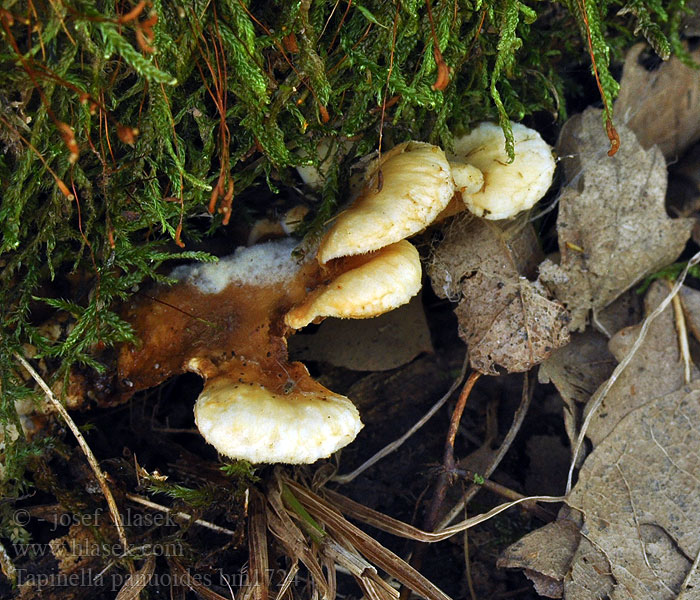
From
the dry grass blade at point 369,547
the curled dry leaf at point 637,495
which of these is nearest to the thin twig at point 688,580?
the curled dry leaf at point 637,495

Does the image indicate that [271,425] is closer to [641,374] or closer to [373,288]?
[373,288]

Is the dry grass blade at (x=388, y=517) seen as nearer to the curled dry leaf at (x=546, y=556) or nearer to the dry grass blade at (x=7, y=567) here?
the curled dry leaf at (x=546, y=556)

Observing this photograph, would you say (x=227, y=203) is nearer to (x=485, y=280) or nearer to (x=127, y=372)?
(x=127, y=372)

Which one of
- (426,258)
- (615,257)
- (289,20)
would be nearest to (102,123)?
(289,20)

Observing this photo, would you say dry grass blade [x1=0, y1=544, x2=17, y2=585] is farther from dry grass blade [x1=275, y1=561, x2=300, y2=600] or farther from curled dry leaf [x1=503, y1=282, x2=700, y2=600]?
curled dry leaf [x1=503, y1=282, x2=700, y2=600]

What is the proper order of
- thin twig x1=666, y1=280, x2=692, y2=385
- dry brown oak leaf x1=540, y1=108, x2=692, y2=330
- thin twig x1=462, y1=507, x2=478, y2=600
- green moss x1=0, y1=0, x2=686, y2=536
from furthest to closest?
dry brown oak leaf x1=540, y1=108, x2=692, y2=330
thin twig x1=666, y1=280, x2=692, y2=385
thin twig x1=462, y1=507, x2=478, y2=600
green moss x1=0, y1=0, x2=686, y2=536

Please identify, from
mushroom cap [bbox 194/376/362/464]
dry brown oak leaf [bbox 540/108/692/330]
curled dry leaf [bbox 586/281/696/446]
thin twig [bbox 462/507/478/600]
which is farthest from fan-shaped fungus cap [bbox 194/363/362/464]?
dry brown oak leaf [bbox 540/108/692/330]
